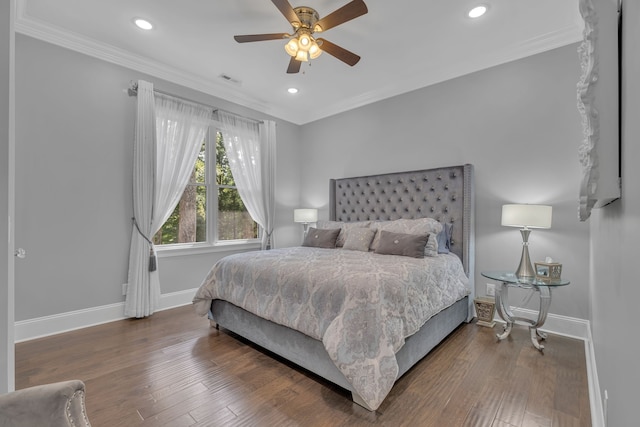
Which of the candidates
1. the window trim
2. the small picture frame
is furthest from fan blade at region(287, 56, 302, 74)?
the small picture frame

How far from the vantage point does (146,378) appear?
A: 78.6 inches

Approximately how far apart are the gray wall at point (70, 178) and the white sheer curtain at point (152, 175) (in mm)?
142

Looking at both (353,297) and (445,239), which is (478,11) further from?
(353,297)

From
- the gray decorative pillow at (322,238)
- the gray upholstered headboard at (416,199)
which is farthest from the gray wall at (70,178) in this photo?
the gray upholstered headboard at (416,199)

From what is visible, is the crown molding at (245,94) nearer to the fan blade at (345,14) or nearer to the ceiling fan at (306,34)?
the ceiling fan at (306,34)

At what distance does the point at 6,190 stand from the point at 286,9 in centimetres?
195

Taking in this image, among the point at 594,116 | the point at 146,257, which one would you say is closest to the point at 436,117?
the point at 594,116

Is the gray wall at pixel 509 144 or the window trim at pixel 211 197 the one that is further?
the window trim at pixel 211 197

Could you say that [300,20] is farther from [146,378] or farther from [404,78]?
[146,378]

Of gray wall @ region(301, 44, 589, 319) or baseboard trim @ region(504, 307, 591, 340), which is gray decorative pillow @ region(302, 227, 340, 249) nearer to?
gray wall @ region(301, 44, 589, 319)

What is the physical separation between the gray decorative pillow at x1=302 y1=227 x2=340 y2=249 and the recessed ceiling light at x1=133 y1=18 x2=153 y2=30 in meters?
2.72

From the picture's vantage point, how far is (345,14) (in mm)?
2043

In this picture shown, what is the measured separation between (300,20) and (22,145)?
273 cm

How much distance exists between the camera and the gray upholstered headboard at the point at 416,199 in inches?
123
